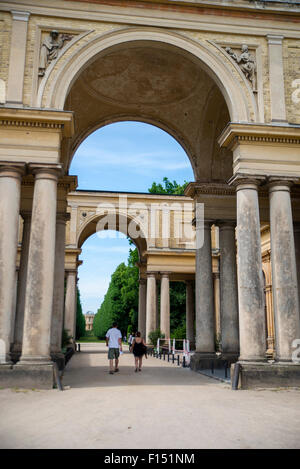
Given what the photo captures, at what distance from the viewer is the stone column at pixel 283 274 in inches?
493

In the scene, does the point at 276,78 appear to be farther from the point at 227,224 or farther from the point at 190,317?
the point at 190,317

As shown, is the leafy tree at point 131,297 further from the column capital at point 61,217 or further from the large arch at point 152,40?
the large arch at point 152,40

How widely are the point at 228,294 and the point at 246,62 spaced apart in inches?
347

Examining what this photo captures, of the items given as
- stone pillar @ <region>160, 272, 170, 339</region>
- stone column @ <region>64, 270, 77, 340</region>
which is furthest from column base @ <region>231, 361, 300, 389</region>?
stone column @ <region>64, 270, 77, 340</region>

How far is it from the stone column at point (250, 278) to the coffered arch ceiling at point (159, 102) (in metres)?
5.81

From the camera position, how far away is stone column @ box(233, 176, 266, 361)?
12.3 m

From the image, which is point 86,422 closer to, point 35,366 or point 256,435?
point 256,435

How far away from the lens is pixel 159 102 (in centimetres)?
1919

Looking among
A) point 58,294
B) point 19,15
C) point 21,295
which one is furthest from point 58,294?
point 19,15

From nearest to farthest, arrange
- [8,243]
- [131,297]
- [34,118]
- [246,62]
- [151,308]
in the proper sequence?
[8,243] < [34,118] < [246,62] < [151,308] < [131,297]

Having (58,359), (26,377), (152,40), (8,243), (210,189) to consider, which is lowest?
(26,377)

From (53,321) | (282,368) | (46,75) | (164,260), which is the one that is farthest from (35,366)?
(164,260)

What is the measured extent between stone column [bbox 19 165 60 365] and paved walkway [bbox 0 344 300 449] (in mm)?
1252

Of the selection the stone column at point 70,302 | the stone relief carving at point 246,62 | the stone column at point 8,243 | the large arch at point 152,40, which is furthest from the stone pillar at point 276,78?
the stone column at point 70,302
